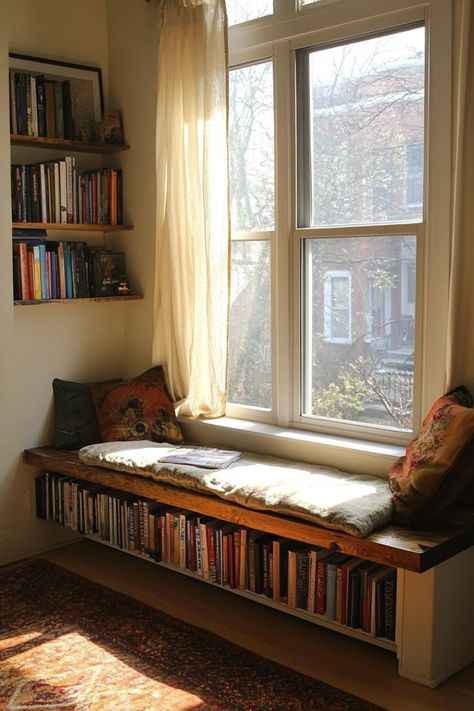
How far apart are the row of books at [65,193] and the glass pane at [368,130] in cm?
119

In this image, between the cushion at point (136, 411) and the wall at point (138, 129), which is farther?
the wall at point (138, 129)

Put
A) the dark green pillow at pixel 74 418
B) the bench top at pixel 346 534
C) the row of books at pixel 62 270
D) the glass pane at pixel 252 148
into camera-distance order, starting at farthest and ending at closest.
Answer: the dark green pillow at pixel 74 418
the row of books at pixel 62 270
the glass pane at pixel 252 148
the bench top at pixel 346 534

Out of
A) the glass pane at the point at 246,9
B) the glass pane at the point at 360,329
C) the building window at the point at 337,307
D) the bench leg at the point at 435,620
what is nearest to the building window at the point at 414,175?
the glass pane at the point at 360,329

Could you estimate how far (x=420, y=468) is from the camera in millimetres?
2859

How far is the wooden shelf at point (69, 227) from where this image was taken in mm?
3986

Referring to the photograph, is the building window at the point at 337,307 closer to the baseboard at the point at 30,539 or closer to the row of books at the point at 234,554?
the row of books at the point at 234,554

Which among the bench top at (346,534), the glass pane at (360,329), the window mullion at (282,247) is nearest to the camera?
the bench top at (346,534)

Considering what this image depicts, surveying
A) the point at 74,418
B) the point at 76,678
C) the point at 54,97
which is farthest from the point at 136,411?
the point at 54,97

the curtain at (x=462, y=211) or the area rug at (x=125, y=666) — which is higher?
the curtain at (x=462, y=211)

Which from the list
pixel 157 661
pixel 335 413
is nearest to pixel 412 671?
pixel 157 661

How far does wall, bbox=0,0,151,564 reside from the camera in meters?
3.97

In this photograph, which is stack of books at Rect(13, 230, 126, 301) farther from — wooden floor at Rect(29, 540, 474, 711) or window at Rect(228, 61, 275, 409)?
wooden floor at Rect(29, 540, 474, 711)

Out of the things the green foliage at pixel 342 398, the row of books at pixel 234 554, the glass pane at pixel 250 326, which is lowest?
the row of books at pixel 234 554

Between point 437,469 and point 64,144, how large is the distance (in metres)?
2.42
